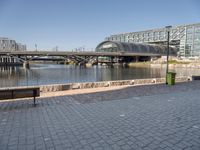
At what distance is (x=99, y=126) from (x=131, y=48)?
117m

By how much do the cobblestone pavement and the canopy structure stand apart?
106845 mm

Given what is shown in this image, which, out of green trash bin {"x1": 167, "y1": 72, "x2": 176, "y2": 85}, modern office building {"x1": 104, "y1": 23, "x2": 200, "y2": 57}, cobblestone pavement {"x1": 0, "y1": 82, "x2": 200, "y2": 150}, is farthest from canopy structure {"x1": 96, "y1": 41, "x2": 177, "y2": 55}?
cobblestone pavement {"x1": 0, "y1": 82, "x2": 200, "y2": 150}

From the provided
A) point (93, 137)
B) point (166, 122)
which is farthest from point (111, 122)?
point (166, 122)

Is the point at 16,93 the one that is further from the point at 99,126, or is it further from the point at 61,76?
the point at 61,76

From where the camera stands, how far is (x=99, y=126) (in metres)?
5.18

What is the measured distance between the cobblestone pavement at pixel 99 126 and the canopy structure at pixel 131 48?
10685 cm

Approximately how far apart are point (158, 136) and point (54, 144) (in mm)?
2576

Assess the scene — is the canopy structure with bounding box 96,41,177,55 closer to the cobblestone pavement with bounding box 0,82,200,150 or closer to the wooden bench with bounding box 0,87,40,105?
the wooden bench with bounding box 0,87,40,105

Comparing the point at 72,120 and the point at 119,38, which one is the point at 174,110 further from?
the point at 119,38

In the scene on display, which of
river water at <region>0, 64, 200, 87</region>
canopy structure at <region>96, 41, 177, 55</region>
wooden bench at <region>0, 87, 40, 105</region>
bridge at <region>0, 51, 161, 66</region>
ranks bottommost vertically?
river water at <region>0, 64, 200, 87</region>

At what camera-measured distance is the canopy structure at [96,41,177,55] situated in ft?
379

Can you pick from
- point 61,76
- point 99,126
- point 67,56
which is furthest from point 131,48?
point 99,126

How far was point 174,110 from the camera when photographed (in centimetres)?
687

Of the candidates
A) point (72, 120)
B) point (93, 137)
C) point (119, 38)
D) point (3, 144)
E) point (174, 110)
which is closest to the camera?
point (3, 144)
